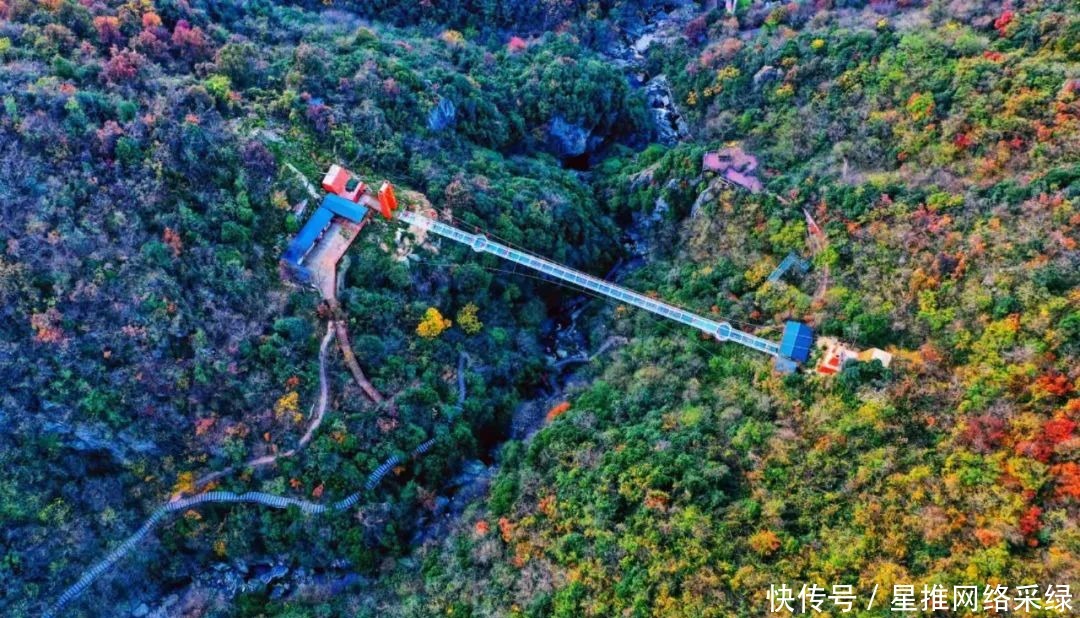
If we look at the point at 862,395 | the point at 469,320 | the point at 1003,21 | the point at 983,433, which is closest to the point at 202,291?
the point at 469,320

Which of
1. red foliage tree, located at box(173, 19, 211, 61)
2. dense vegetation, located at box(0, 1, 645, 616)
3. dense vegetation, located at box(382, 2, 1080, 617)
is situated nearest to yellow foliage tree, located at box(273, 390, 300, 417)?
dense vegetation, located at box(0, 1, 645, 616)

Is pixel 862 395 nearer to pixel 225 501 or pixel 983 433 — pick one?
pixel 983 433

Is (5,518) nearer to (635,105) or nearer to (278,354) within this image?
(278,354)

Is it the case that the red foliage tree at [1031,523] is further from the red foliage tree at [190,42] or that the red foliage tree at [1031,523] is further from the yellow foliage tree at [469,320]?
the red foliage tree at [190,42]

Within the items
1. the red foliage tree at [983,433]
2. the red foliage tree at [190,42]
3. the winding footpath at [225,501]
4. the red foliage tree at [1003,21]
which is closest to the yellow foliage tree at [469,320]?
the winding footpath at [225,501]

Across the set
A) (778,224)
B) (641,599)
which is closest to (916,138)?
(778,224)
